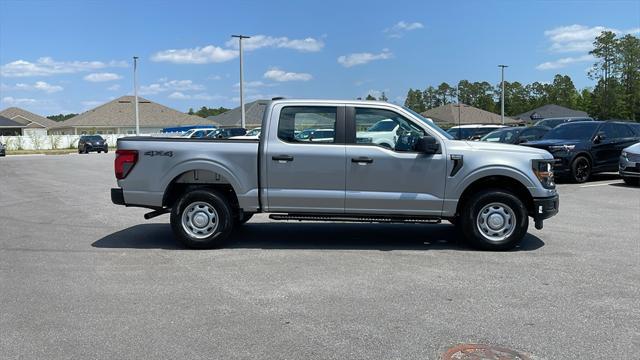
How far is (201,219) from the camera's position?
742 centimetres

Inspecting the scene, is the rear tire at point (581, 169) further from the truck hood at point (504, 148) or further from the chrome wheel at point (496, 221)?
the chrome wheel at point (496, 221)

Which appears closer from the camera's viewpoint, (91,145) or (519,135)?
(519,135)

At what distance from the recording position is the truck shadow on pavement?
7656 millimetres

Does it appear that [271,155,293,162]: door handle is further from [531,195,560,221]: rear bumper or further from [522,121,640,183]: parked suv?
[522,121,640,183]: parked suv

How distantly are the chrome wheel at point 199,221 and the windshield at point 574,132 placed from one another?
40.6 ft

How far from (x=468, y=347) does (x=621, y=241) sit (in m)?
4.87

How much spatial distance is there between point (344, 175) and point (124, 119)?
71859mm

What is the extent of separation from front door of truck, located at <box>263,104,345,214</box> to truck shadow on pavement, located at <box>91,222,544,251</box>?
2.24 ft

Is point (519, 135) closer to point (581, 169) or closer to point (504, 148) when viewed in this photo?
point (581, 169)

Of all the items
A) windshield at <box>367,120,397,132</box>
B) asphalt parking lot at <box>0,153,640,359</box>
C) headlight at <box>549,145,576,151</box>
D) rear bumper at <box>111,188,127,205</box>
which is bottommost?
asphalt parking lot at <box>0,153,640,359</box>

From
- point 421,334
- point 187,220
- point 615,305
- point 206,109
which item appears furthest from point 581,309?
point 206,109

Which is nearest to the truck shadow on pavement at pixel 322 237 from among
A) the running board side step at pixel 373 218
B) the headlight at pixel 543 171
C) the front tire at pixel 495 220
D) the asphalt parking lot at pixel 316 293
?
the asphalt parking lot at pixel 316 293

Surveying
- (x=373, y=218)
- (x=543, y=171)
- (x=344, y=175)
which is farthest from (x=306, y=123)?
(x=543, y=171)

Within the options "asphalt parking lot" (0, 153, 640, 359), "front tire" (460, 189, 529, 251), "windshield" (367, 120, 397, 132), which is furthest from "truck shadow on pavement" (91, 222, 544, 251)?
"windshield" (367, 120, 397, 132)
